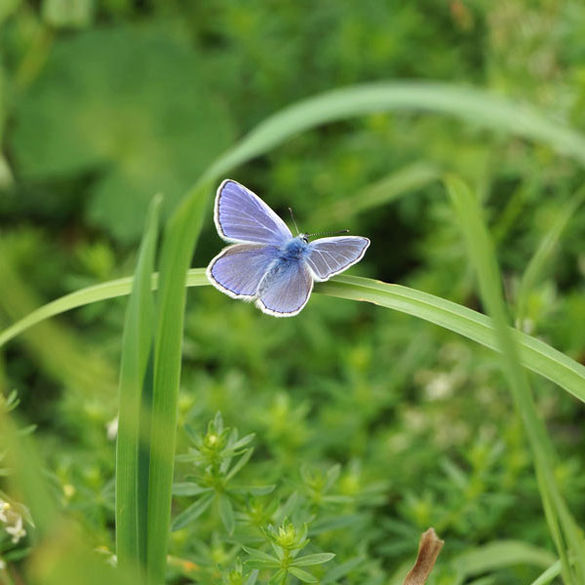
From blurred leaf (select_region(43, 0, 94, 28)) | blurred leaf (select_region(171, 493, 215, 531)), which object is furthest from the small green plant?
blurred leaf (select_region(43, 0, 94, 28))

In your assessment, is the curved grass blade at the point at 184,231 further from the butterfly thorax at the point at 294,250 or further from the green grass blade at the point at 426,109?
the butterfly thorax at the point at 294,250

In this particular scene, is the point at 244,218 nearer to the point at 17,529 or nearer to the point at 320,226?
the point at 17,529

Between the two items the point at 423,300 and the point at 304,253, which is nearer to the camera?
the point at 423,300

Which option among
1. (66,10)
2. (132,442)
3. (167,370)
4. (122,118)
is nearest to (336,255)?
(167,370)

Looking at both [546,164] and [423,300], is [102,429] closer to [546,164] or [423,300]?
[423,300]

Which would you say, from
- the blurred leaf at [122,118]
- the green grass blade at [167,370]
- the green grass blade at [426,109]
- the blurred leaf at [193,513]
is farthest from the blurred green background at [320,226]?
the green grass blade at [426,109]

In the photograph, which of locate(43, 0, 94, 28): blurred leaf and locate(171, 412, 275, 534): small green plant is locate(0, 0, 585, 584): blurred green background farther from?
locate(171, 412, 275, 534): small green plant

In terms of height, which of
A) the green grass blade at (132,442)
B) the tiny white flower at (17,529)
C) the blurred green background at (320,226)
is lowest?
the tiny white flower at (17,529)

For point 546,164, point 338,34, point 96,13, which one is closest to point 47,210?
point 96,13
